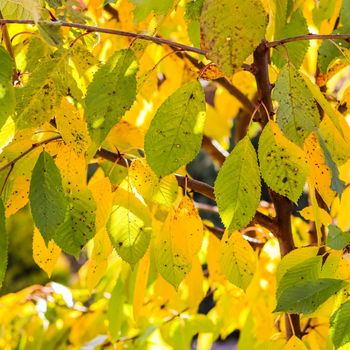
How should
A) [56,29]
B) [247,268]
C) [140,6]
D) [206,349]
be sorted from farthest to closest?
[206,349]
[247,268]
[140,6]
[56,29]

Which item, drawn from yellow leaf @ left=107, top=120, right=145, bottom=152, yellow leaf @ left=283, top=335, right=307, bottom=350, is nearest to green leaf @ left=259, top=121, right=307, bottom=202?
yellow leaf @ left=283, top=335, right=307, bottom=350

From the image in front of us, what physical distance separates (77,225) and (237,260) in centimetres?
22

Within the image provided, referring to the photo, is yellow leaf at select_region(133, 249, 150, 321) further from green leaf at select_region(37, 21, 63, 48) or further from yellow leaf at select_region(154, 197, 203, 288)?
green leaf at select_region(37, 21, 63, 48)

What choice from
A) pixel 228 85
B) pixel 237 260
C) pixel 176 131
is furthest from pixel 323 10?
pixel 176 131

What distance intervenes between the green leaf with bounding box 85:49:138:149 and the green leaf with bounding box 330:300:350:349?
29cm

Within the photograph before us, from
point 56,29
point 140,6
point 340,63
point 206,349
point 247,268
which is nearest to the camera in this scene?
point 56,29

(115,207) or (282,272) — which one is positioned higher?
(115,207)

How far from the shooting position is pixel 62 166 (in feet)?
2.84

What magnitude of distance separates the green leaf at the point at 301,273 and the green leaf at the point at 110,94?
27cm

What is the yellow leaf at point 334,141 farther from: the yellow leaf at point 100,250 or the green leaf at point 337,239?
the yellow leaf at point 100,250

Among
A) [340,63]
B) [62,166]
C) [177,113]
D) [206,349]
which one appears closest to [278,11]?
[177,113]

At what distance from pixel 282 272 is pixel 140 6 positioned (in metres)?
0.34

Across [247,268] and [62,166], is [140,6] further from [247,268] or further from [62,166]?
[247,268]

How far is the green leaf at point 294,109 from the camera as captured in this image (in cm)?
71
